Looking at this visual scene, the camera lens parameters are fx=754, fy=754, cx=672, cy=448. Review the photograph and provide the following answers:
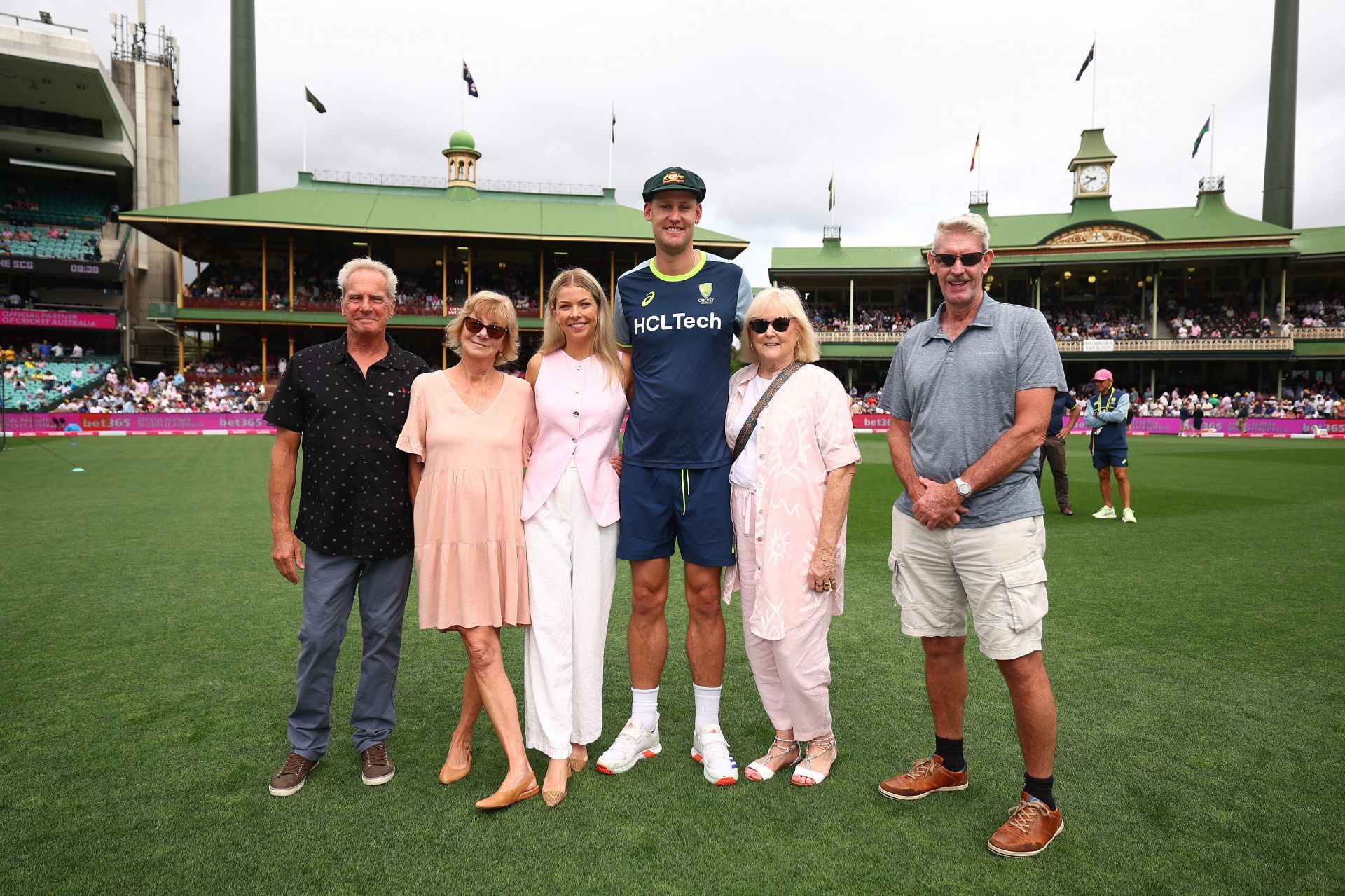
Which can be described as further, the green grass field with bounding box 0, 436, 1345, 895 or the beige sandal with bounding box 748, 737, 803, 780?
the beige sandal with bounding box 748, 737, 803, 780

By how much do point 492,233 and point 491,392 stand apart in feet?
116

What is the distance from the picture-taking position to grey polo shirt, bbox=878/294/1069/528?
2.92 metres

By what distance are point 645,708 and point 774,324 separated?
1.90 m

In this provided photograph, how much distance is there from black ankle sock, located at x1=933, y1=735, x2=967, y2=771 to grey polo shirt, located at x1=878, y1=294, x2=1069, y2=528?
39.3 inches

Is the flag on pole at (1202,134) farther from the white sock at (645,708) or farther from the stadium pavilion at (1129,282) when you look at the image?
the white sock at (645,708)

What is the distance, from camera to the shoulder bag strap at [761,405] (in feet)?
11.3

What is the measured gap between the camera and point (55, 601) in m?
6.00

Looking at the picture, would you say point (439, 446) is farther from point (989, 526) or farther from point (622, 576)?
point (622, 576)

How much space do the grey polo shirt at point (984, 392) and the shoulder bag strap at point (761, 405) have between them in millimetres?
520

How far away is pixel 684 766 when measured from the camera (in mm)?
3500

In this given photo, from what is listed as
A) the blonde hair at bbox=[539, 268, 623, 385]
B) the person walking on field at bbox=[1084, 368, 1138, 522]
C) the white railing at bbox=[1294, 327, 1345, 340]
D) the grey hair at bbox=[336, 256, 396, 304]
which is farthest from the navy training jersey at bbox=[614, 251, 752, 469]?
the white railing at bbox=[1294, 327, 1345, 340]

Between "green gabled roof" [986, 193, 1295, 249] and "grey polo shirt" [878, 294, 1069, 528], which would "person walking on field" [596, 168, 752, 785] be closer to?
"grey polo shirt" [878, 294, 1069, 528]

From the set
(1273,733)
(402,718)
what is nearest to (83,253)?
(402,718)

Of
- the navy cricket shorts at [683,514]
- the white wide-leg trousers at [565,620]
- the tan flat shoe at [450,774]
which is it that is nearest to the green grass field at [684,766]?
the tan flat shoe at [450,774]
